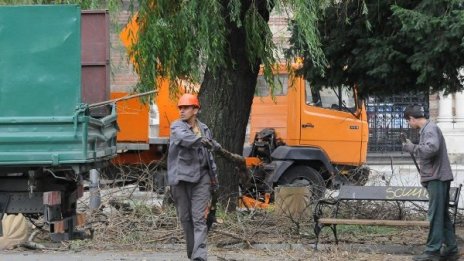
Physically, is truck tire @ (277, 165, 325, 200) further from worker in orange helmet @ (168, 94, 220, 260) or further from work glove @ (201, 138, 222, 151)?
work glove @ (201, 138, 222, 151)

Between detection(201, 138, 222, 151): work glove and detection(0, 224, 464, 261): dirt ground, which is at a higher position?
detection(201, 138, 222, 151): work glove

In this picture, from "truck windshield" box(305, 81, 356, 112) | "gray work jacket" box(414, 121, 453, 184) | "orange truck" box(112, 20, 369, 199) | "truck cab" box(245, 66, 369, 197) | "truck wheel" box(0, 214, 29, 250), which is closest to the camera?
"gray work jacket" box(414, 121, 453, 184)

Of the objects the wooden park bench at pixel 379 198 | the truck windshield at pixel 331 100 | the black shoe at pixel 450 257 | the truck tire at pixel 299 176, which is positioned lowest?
the black shoe at pixel 450 257

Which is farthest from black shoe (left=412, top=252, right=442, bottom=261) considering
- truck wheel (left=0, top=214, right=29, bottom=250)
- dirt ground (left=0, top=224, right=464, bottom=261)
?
truck wheel (left=0, top=214, right=29, bottom=250)

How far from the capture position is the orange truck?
13.6 metres

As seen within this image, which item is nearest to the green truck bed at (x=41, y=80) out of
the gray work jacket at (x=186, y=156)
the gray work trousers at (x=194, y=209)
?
the gray work jacket at (x=186, y=156)

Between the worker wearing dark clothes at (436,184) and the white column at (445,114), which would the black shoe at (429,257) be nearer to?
the worker wearing dark clothes at (436,184)

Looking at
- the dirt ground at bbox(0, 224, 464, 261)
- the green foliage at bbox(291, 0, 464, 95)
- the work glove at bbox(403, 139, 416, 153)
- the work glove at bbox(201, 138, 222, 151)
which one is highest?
the green foliage at bbox(291, 0, 464, 95)

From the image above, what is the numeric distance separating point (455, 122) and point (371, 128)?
295 centimetres

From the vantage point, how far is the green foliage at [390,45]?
8148mm

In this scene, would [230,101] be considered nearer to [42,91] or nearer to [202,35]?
[202,35]

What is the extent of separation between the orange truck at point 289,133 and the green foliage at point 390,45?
10.7 ft

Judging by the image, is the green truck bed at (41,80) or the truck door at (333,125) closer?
the green truck bed at (41,80)

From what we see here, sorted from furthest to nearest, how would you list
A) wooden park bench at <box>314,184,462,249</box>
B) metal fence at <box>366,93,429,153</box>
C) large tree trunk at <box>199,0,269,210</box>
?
metal fence at <box>366,93,429,153</box> → large tree trunk at <box>199,0,269,210</box> → wooden park bench at <box>314,184,462,249</box>
